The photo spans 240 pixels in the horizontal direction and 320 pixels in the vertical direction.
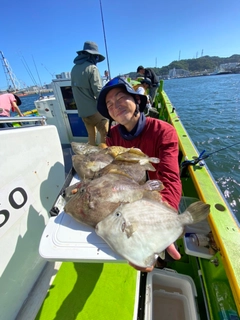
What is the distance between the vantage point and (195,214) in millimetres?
1063

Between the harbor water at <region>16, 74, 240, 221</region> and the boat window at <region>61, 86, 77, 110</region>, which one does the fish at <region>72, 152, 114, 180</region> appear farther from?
the boat window at <region>61, 86, 77, 110</region>

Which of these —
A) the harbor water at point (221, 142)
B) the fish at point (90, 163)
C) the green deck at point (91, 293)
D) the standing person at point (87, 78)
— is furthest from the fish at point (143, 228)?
the harbor water at point (221, 142)

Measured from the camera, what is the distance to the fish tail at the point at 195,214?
1.04 meters

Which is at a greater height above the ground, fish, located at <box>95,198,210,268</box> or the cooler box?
fish, located at <box>95,198,210,268</box>

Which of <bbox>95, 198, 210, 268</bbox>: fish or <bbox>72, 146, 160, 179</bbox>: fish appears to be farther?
<bbox>72, 146, 160, 179</bbox>: fish

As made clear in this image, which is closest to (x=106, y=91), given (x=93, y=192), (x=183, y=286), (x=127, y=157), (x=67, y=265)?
(x=127, y=157)

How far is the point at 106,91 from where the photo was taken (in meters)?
1.80

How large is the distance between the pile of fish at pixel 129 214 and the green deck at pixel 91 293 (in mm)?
1033

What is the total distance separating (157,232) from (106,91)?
160cm

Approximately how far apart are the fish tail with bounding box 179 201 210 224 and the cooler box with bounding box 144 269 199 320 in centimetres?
117

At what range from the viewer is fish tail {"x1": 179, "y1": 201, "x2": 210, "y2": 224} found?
3.42 ft

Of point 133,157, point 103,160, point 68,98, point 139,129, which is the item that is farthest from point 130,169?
point 68,98

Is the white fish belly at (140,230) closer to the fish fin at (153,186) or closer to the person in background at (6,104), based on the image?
the fish fin at (153,186)

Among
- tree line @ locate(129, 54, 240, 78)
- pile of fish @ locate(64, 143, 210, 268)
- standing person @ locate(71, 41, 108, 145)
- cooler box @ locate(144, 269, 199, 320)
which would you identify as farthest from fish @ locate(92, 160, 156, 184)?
tree line @ locate(129, 54, 240, 78)
